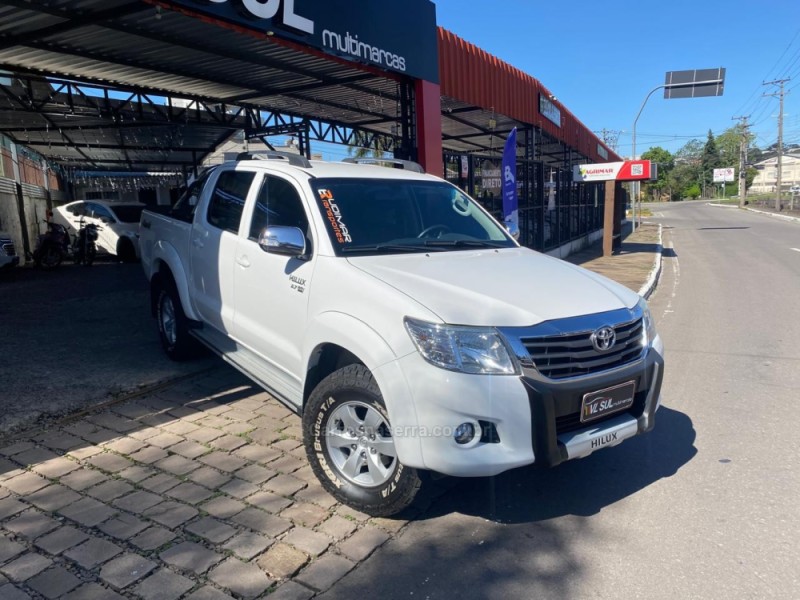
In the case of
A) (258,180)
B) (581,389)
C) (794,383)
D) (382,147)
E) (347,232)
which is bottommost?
(794,383)

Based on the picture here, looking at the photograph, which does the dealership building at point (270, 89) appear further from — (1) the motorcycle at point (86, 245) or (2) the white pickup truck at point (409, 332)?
(2) the white pickup truck at point (409, 332)

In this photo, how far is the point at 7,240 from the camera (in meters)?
13.1

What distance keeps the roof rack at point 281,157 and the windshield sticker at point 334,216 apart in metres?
0.44

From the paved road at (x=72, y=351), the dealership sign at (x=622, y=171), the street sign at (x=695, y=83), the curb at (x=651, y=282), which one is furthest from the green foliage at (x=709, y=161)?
the paved road at (x=72, y=351)

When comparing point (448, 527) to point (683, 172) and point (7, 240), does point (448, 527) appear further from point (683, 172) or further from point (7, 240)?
point (683, 172)

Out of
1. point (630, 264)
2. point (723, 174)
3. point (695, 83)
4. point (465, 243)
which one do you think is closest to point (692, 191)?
point (723, 174)

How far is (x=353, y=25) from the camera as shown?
827 centimetres

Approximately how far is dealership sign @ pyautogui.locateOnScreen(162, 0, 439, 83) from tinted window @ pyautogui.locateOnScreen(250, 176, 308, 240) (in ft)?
9.27

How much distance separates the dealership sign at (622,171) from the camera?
1823 cm

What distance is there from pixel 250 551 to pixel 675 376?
4871mm

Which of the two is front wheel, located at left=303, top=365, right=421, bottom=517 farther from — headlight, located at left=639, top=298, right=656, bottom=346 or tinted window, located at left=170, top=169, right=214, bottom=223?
tinted window, located at left=170, top=169, right=214, bottom=223

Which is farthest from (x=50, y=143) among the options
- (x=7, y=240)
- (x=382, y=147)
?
(x=382, y=147)

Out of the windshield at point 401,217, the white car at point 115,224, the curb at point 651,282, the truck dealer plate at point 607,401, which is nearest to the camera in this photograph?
the truck dealer plate at point 607,401

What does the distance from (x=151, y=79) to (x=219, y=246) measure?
8239mm
